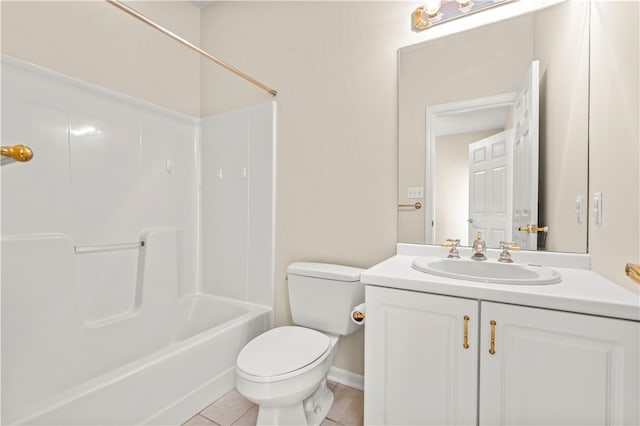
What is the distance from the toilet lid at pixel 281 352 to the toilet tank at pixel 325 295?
125 millimetres

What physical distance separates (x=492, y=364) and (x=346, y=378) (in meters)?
1.07

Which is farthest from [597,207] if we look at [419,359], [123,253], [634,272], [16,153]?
[123,253]

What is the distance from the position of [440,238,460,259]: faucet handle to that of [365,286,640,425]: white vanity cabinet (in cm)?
47

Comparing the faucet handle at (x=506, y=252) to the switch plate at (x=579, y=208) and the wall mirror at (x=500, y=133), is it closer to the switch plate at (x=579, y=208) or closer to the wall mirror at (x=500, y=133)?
the wall mirror at (x=500, y=133)

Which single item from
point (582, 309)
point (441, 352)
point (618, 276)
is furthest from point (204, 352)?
point (618, 276)

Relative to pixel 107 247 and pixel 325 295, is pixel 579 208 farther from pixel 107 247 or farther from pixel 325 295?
pixel 107 247

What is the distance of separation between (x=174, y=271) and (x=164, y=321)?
0.34 metres

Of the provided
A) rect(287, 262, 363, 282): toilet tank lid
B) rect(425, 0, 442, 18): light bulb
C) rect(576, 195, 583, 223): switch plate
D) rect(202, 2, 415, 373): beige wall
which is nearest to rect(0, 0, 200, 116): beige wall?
rect(202, 2, 415, 373): beige wall

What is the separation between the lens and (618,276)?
98 centimetres

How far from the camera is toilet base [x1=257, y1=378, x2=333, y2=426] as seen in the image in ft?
4.37

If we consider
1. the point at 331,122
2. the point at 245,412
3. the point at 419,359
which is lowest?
the point at 245,412

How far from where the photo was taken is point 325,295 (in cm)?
165

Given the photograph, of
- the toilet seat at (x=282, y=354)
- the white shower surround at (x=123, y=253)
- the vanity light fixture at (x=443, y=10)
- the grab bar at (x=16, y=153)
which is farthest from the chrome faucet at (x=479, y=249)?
the grab bar at (x=16, y=153)

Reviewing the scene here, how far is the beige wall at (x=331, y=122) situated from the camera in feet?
5.55
